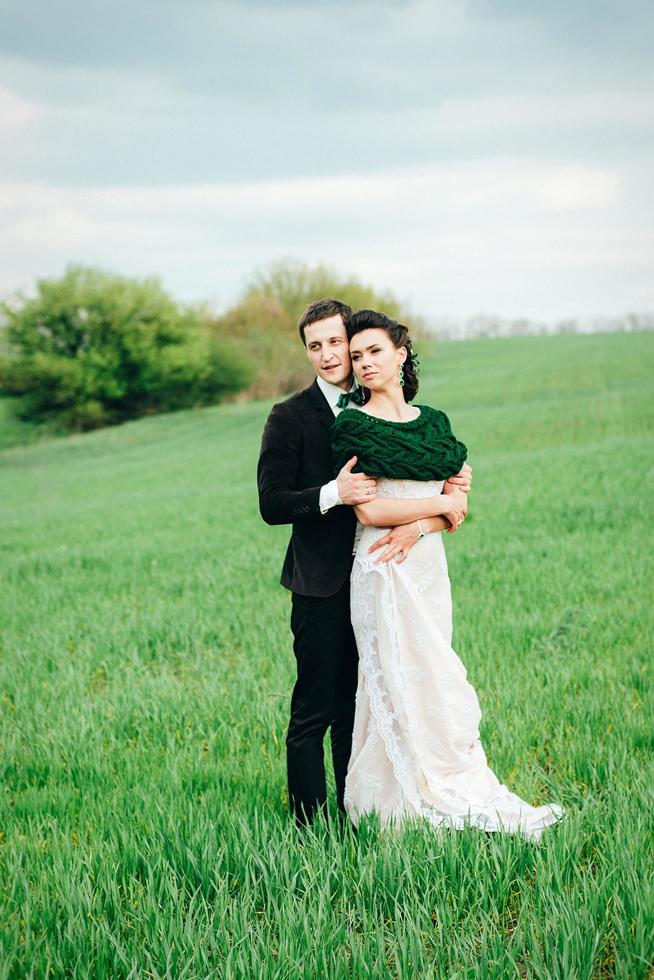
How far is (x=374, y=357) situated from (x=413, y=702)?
4.52 ft

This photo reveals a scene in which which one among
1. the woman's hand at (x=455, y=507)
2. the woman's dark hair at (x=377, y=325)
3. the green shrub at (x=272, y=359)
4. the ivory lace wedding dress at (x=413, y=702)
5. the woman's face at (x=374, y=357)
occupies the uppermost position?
the green shrub at (x=272, y=359)

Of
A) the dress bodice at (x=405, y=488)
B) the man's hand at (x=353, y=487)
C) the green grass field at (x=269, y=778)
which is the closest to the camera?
the green grass field at (x=269, y=778)

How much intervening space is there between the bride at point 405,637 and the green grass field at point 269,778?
232mm

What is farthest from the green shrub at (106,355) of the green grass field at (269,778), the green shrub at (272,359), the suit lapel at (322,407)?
the suit lapel at (322,407)

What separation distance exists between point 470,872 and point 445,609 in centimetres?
100

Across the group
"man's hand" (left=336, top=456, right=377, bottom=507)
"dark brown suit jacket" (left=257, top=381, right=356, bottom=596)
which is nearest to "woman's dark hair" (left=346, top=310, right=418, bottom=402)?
"dark brown suit jacket" (left=257, top=381, right=356, bottom=596)

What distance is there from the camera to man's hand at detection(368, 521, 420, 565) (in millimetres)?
3172

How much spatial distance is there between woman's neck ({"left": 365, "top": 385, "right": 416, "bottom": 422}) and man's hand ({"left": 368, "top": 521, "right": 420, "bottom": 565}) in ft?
1.43

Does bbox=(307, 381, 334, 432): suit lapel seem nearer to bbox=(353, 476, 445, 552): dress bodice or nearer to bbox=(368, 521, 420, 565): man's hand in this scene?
bbox=(353, 476, 445, 552): dress bodice

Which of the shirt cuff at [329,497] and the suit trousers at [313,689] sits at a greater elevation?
the shirt cuff at [329,497]

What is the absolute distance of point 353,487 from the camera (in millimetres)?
3035

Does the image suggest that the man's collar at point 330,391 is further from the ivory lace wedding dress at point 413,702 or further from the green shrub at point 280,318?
the green shrub at point 280,318

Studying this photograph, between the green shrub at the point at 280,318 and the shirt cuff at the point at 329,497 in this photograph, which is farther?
the green shrub at the point at 280,318

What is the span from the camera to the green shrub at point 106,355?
4344cm
